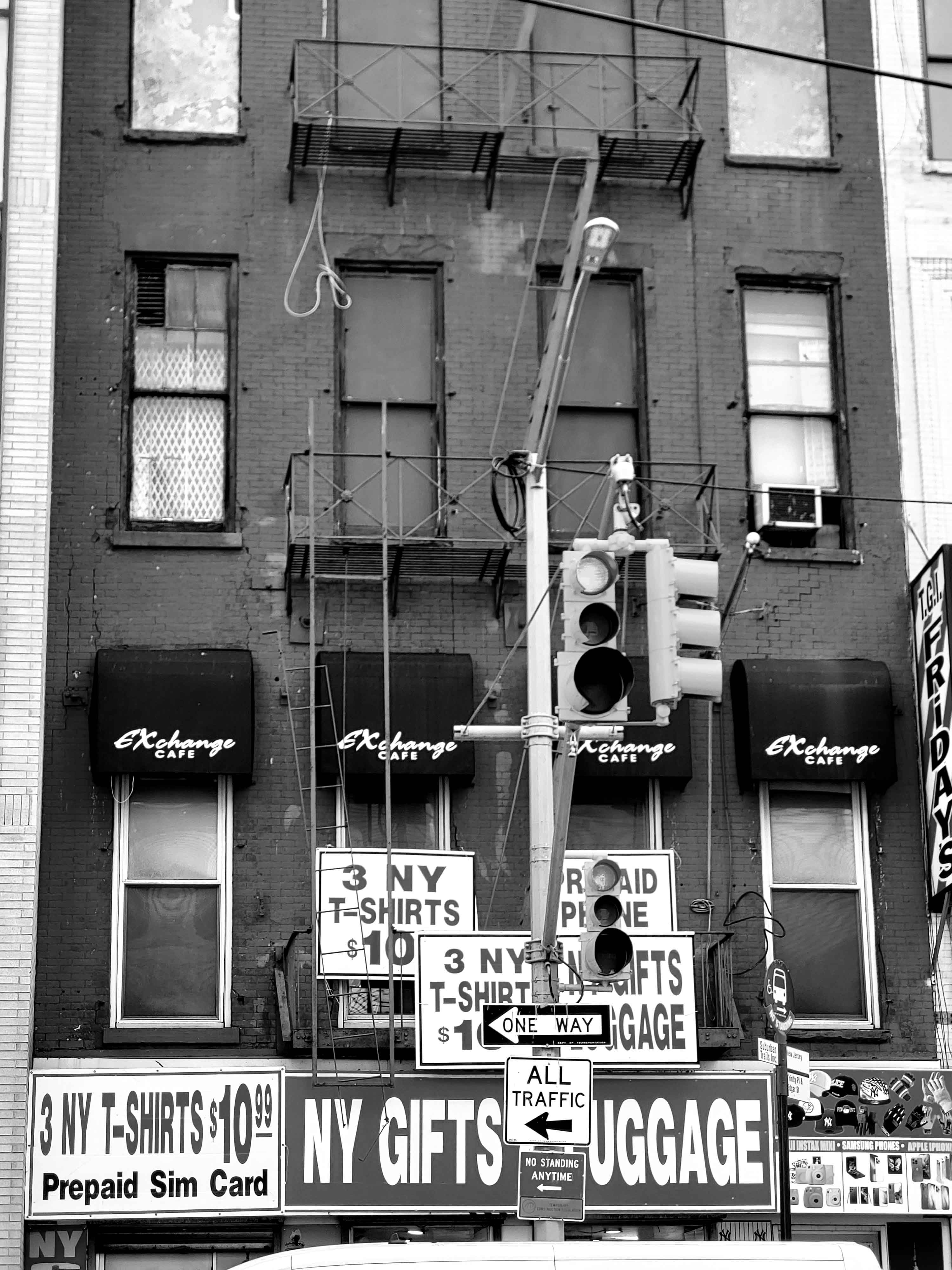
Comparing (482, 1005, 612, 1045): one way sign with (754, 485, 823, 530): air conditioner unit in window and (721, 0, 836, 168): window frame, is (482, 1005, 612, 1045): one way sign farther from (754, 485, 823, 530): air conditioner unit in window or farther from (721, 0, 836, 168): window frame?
(721, 0, 836, 168): window frame

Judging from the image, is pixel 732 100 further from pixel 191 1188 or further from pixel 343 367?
pixel 191 1188

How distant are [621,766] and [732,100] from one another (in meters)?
7.19

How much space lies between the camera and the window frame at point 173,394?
18.3 metres

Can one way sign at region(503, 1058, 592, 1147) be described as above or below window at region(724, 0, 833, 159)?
below

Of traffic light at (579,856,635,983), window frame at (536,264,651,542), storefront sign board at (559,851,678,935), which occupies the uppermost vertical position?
window frame at (536,264,651,542)

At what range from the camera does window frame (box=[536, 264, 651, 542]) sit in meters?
18.9

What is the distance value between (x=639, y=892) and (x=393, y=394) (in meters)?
5.27

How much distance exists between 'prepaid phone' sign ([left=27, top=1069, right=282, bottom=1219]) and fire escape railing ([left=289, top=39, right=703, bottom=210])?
27.8ft

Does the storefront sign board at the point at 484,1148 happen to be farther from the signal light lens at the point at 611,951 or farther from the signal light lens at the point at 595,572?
the signal light lens at the point at 595,572

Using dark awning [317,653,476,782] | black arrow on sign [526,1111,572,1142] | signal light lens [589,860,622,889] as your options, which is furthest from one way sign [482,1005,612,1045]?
dark awning [317,653,476,782]

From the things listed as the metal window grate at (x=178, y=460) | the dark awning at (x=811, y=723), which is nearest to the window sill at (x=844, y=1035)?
the dark awning at (x=811, y=723)

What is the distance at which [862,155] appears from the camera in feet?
65.4

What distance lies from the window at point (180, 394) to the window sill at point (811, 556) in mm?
5094

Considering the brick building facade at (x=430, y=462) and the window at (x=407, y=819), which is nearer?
the brick building facade at (x=430, y=462)
